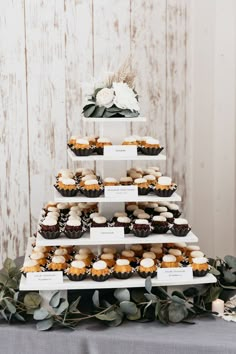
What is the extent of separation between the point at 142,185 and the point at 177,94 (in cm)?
95

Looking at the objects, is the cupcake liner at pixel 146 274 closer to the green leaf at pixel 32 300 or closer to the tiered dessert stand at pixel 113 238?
the tiered dessert stand at pixel 113 238

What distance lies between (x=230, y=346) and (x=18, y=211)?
4.18ft

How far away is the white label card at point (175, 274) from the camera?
5.31 ft

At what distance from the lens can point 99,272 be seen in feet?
5.20

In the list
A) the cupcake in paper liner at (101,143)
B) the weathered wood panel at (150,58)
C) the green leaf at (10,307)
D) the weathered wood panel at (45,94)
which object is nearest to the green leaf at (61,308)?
the green leaf at (10,307)

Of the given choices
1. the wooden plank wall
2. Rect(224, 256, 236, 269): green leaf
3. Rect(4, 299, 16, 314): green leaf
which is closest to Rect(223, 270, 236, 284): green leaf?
Rect(224, 256, 236, 269): green leaf

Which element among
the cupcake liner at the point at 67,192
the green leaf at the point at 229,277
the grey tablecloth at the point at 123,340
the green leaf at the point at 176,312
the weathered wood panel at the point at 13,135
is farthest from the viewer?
the weathered wood panel at the point at 13,135

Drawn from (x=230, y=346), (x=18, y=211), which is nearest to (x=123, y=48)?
(x=18, y=211)

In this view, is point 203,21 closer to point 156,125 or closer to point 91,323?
point 156,125

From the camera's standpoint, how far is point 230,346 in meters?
1.44

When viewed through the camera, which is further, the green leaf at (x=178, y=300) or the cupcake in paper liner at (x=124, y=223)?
the cupcake in paper liner at (x=124, y=223)

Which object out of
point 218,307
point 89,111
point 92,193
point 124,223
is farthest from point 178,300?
point 89,111

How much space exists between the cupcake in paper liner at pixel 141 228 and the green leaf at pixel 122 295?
0.49 ft

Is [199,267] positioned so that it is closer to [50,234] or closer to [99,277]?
[99,277]
